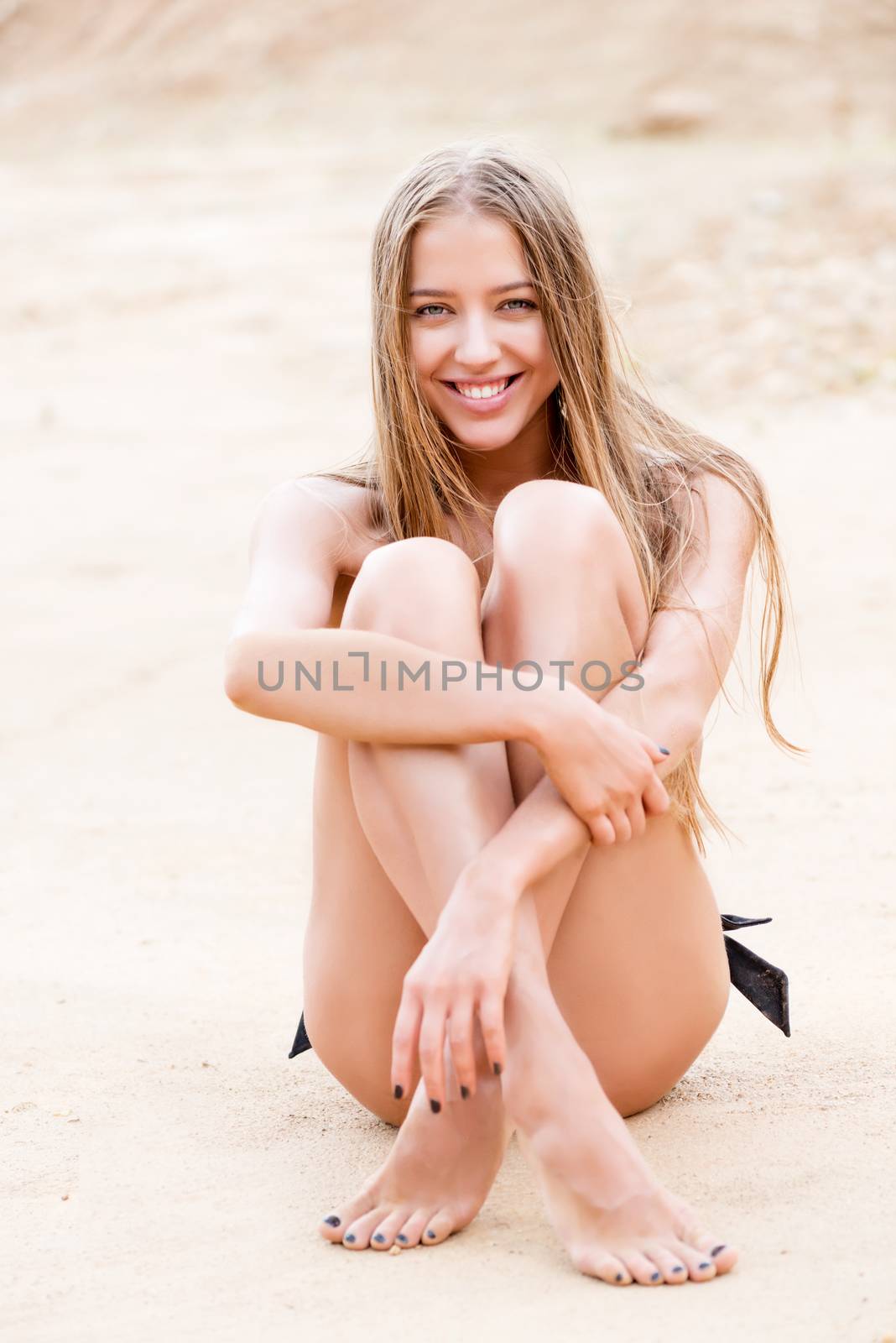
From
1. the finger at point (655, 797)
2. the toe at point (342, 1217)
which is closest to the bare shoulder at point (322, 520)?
the finger at point (655, 797)

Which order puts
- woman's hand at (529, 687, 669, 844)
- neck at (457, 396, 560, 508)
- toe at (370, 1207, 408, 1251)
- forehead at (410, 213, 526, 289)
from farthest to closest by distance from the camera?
neck at (457, 396, 560, 508)
forehead at (410, 213, 526, 289)
woman's hand at (529, 687, 669, 844)
toe at (370, 1207, 408, 1251)

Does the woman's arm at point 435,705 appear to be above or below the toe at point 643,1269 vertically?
above

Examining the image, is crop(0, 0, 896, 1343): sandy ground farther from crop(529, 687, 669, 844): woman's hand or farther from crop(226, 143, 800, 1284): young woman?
crop(529, 687, 669, 844): woman's hand

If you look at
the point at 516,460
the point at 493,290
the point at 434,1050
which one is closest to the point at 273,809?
the point at 516,460

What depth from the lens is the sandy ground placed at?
1620mm

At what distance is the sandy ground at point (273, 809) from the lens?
5.32 ft

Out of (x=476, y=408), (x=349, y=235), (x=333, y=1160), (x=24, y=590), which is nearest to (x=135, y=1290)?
(x=333, y=1160)

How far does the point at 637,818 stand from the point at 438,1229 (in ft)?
1.59

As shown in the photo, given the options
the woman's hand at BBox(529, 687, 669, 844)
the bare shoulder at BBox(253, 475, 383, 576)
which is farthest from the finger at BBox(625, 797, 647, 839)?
the bare shoulder at BBox(253, 475, 383, 576)

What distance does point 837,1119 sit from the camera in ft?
6.37

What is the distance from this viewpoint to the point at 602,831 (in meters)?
1.79

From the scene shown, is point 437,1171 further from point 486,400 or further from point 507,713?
point 486,400

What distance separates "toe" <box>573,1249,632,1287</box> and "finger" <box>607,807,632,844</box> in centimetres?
44

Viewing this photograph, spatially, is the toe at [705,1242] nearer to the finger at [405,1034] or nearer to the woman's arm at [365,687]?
the finger at [405,1034]
